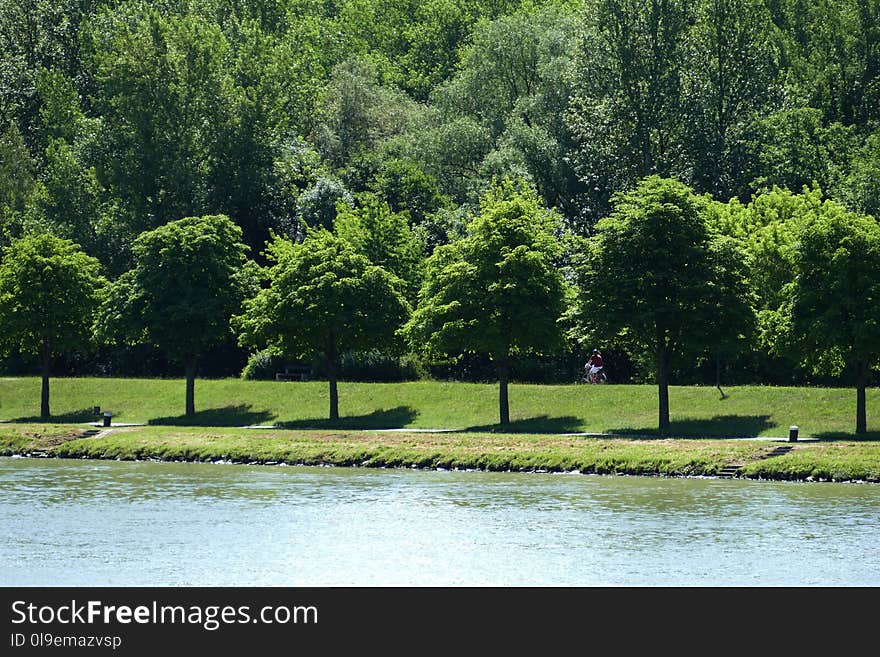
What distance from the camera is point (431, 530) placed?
3672 cm

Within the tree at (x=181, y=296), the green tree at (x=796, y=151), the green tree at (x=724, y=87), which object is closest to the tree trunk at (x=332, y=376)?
the tree at (x=181, y=296)

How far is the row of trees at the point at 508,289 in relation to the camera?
56.3m

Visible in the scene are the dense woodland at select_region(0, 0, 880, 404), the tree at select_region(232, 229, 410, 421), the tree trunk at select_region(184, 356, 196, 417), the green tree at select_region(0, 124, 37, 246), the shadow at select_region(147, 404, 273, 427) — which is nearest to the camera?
the dense woodland at select_region(0, 0, 880, 404)

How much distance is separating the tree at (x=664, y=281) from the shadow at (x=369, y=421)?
11182 millimetres

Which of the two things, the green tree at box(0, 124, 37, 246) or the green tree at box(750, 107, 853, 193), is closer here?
the green tree at box(750, 107, 853, 193)

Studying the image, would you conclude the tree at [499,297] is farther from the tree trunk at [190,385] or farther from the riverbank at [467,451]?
the tree trunk at [190,385]

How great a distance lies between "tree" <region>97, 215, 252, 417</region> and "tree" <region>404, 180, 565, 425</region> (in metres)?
11.2

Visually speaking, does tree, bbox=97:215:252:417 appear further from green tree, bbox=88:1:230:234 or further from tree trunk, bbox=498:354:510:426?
tree trunk, bbox=498:354:510:426

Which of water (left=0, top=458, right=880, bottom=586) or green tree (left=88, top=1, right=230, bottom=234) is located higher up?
green tree (left=88, top=1, right=230, bottom=234)

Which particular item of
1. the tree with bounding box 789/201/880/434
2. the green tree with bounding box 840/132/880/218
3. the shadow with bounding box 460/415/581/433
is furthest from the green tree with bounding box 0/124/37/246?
the tree with bounding box 789/201/880/434

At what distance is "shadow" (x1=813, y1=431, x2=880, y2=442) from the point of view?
177 ft
